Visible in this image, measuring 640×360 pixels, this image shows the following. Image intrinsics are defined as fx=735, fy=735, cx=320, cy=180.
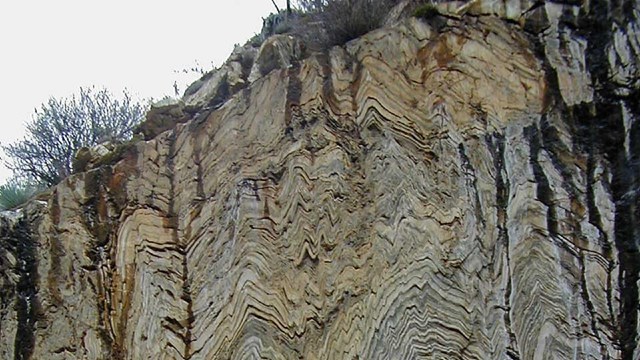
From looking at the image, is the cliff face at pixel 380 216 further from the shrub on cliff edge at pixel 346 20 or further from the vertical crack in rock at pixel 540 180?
the shrub on cliff edge at pixel 346 20

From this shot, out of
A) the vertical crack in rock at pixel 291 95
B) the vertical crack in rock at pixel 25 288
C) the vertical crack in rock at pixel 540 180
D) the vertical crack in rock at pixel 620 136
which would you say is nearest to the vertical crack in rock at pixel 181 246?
the vertical crack in rock at pixel 291 95

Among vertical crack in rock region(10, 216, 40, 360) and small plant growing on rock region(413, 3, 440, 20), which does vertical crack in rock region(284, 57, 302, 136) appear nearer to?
small plant growing on rock region(413, 3, 440, 20)

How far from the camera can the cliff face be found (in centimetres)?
558

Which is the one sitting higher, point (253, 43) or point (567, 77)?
point (253, 43)

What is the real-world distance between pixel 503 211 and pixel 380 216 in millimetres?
1029

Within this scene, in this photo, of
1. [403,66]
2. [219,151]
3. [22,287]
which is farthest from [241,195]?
[22,287]

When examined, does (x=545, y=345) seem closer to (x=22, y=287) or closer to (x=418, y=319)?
(x=418, y=319)

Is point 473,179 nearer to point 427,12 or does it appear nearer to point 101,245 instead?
point 427,12

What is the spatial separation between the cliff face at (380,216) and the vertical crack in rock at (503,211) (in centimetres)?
2

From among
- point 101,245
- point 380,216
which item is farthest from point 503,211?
point 101,245

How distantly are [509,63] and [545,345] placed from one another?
249cm

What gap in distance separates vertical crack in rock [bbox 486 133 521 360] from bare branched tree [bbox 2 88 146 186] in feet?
21.6

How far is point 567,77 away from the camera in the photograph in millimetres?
6219

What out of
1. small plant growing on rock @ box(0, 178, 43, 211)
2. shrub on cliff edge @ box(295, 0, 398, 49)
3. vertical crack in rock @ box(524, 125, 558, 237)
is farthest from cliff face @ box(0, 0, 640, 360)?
small plant growing on rock @ box(0, 178, 43, 211)
